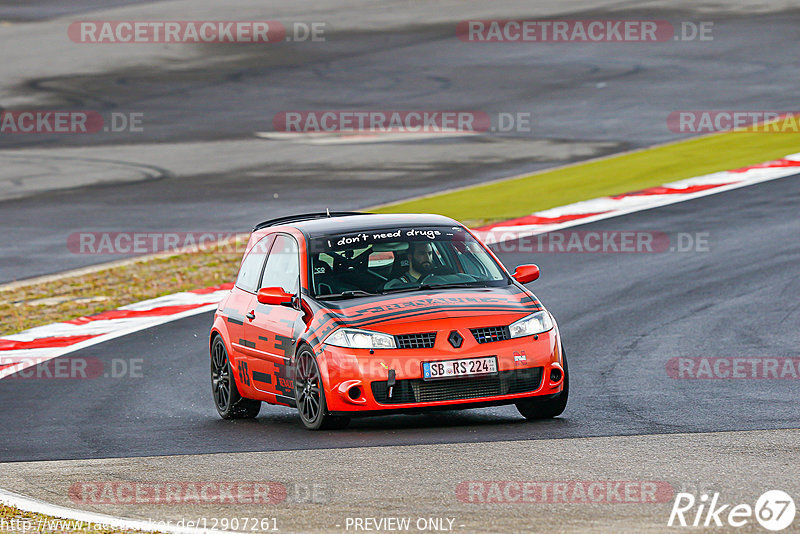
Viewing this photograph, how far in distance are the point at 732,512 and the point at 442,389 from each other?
3208 millimetres

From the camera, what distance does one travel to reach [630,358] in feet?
41.7

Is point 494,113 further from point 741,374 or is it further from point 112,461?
point 112,461

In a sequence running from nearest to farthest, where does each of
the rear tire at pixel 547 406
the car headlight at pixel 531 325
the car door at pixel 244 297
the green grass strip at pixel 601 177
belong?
the car headlight at pixel 531 325 < the rear tire at pixel 547 406 < the car door at pixel 244 297 < the green grass strip at pixel 601 177

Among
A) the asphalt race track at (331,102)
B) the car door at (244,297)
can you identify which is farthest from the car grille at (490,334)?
the asphalt race track at (331,102)

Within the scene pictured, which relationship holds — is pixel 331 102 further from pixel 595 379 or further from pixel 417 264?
pixel 417 264

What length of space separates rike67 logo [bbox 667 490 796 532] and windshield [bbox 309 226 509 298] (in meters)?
3.85

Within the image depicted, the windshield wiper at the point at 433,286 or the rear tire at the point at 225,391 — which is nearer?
the windshield wiper at the point at 433,286

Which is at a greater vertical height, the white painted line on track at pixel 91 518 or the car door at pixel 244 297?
the car door at pixel 244 297

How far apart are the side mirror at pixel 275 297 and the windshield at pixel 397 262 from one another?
0.70 ft

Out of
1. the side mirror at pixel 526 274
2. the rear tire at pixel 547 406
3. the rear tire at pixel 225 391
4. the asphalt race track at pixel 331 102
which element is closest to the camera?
the rear tire at pixel 547 406

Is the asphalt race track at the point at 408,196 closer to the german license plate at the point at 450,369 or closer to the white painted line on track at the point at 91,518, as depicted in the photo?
the white painted line on track at the point at 91,518

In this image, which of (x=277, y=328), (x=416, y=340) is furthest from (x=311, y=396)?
(x=416, y=340)

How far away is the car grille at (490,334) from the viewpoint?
9.84 meters

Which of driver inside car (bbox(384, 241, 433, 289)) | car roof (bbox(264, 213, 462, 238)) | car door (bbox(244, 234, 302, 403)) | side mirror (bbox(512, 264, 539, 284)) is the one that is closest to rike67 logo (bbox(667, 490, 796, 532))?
side mirror (bbox(512, 264, 539, 284))
